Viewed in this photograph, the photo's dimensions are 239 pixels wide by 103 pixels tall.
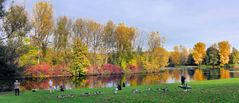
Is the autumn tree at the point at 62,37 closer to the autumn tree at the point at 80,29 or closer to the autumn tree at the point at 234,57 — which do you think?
the autumn tree at the point at 80,29

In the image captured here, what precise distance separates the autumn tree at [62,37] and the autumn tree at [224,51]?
245 feet

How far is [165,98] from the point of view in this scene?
20.5 m

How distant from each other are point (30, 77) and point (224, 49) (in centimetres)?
8911

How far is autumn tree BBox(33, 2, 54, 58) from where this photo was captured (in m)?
76.9

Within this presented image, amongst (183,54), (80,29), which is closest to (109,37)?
(80,29)

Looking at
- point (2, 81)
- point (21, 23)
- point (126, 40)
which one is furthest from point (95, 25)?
point (21, 23)

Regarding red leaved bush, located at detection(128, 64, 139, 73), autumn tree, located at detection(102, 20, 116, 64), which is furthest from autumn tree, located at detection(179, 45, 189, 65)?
autumn tree, located at detection(102, 20, 116, 64)

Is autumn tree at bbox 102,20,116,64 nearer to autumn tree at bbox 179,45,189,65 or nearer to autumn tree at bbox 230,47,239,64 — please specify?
autumn tree at bbox 230,47,239,64

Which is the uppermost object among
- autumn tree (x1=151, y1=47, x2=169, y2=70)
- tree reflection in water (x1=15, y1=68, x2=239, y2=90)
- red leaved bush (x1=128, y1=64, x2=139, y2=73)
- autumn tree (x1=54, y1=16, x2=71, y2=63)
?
autumn tree (x1=54, y1=16, x2=71, y2=63)

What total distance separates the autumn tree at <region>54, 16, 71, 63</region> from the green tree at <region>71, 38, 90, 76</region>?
15.7 feet

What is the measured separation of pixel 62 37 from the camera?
275 feet

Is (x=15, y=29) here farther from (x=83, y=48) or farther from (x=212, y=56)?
(x=212, y=56)

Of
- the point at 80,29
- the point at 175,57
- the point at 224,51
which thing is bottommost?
the point at 175,57

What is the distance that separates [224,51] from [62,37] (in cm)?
7755
